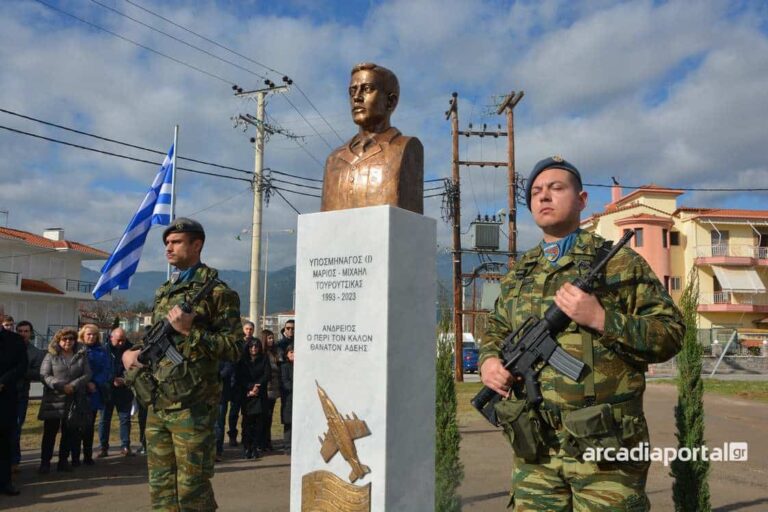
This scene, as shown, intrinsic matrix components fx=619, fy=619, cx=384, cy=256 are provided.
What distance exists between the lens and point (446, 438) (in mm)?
5133

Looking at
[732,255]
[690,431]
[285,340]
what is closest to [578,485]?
[690,431]

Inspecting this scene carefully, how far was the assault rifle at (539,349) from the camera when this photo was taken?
2.60 m

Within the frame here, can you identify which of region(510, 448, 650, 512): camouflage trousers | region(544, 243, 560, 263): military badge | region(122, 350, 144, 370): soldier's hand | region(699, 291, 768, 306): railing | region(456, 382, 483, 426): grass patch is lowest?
region(456, 382, 483, 426): grass patch

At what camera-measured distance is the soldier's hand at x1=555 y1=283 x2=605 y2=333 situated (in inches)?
99.0

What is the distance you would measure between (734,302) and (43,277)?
40.7 metres

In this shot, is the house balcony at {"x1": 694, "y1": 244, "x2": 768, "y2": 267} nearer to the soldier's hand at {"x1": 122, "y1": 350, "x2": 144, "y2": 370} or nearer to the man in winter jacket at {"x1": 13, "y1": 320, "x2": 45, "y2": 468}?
the man in winter jacket at {"x1": 13, "y1": 320, "x2": 45, "y2": 468}

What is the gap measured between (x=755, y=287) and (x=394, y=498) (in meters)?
38.9

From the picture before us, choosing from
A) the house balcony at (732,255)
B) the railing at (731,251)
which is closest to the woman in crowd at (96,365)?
the house balcony at (732,255)

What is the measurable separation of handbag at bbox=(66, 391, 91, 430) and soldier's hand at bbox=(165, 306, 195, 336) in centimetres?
435

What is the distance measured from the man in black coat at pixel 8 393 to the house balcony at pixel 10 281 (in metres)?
30.1

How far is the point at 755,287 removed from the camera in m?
35.9

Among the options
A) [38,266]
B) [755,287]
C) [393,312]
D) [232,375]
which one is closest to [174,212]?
[232,375]

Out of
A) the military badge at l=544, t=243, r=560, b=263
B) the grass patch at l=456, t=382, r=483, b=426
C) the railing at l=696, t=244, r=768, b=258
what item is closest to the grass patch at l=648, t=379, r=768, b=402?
the grass patch at l=456, t=382, r=483, b=426

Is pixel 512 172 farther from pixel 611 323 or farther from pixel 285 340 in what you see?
pixel 611 323
